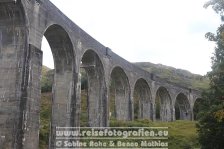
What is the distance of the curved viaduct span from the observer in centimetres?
1731

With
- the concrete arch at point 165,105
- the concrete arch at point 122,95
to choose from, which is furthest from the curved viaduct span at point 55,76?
the concrete arch at point 165,105

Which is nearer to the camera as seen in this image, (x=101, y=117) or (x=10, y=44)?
(x=10, y=44)

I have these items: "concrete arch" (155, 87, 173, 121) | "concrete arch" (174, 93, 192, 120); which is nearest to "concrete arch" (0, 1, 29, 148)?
"concrete arch" (155, 87, 173, 121)

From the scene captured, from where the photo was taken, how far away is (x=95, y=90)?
97.8 feet

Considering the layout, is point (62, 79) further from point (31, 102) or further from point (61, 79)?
point (31, 102)

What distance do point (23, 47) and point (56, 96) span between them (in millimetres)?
7004

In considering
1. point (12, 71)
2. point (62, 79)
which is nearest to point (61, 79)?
point (62, 79)

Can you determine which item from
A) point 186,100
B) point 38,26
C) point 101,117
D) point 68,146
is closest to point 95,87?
point 101,117

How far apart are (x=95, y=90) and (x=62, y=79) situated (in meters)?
5.54

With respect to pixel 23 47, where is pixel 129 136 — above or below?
below

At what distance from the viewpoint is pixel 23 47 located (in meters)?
18.2

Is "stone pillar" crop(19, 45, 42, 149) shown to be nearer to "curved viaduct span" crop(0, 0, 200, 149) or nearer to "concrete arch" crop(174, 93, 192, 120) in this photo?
"curved viaduct span" crop(0, 0, 200, 149)

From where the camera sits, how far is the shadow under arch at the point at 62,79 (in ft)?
77.2

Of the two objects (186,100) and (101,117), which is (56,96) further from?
(186,100)
